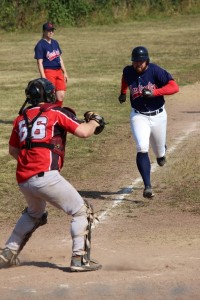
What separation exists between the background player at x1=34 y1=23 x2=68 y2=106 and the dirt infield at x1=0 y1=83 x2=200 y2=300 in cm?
360

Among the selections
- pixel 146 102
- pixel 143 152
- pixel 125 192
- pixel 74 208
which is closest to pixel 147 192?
pixel 143 152

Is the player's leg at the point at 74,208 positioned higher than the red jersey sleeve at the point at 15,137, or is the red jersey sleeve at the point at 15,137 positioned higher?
the red jersey sleeve at the point at 15,137

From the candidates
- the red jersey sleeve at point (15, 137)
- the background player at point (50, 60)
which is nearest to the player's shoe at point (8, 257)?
the red jersey sleeve at point (15, 137)

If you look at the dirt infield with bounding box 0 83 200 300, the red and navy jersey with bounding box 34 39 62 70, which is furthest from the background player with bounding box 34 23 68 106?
the dirt infield with bounding box 0 83 200 300

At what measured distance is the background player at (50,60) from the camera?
16.0m

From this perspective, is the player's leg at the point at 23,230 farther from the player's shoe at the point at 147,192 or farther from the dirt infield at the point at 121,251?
the player's shoe at the point at 147,192

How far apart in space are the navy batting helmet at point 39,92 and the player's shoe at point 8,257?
147cm

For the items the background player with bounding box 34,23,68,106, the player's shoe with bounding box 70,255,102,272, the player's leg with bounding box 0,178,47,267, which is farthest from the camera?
the background player with bounding box 34,23,68,106

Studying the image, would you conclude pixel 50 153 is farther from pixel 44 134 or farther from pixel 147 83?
pixel 147 83

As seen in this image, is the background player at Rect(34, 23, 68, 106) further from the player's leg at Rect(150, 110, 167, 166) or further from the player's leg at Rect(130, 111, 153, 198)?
the player's leg at Rect(130, 111, 153, 198)

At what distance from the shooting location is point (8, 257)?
8086 mm

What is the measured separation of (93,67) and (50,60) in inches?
390

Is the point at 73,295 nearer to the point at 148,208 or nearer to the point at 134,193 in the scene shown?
the point at 148,208

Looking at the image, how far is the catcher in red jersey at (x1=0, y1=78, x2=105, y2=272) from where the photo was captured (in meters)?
7.63
